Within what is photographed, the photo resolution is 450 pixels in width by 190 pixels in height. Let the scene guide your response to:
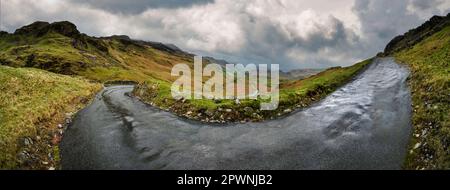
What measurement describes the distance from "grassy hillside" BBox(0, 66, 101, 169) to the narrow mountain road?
1.33 meters

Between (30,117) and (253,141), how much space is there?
58.7ft

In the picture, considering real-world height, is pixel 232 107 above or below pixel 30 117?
above

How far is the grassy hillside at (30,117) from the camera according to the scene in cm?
1848

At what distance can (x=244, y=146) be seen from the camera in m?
20.1

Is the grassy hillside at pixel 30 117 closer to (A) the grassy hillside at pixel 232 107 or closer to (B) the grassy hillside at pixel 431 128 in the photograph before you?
(A) the grassy hillside at pixel 232 107

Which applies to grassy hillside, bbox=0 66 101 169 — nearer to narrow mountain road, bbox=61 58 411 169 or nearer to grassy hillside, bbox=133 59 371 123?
narrow mountain road, bbox=61 58 411 169

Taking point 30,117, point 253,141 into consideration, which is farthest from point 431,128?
point 30,117

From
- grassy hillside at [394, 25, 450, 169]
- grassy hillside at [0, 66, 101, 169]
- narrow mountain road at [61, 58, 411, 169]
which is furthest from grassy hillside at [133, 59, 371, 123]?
grassy hillside at [0, 66, 101, 169]

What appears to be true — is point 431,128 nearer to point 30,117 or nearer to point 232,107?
point 232,107

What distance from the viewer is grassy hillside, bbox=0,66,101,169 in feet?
60.6

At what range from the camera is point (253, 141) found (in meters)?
21.2
